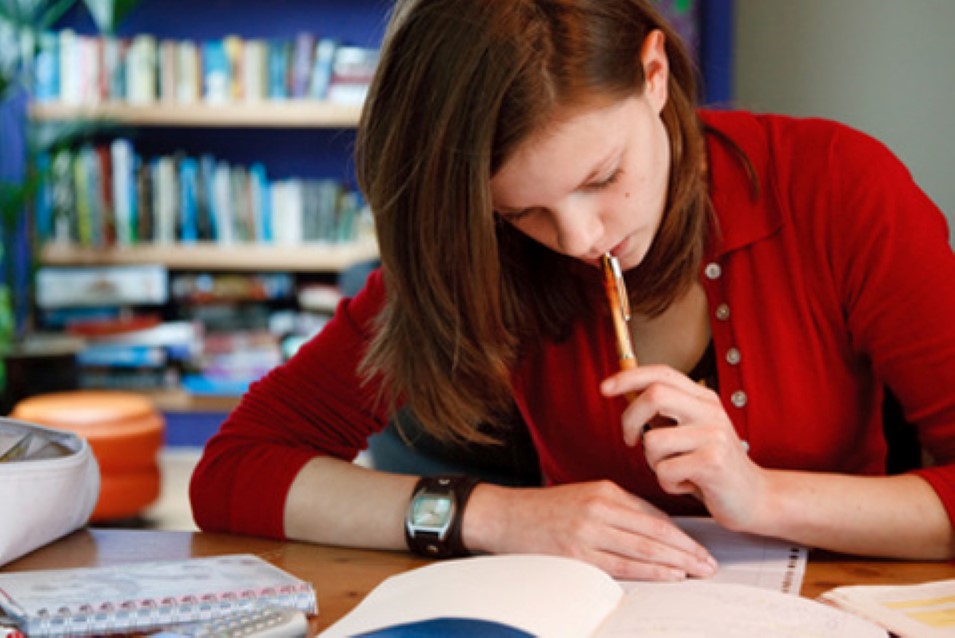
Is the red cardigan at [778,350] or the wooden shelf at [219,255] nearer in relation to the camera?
the red cardigan at [778,350]

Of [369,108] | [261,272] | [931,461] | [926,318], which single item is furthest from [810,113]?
[261,272]

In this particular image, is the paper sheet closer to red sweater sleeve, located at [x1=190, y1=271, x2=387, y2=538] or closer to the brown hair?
the brown hair

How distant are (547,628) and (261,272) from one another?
3.66m

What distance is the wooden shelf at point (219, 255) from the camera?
164 inches

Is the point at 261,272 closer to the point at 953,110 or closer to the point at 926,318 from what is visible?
the point at 953,110

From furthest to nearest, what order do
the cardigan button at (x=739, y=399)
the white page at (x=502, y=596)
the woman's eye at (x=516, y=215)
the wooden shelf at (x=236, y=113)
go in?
the wooden shelf at (x=236, y=113), the cardigan button at (x=739, y=399), the woman's eye at (x=516, y=215), the white page at (x=502, y=596)

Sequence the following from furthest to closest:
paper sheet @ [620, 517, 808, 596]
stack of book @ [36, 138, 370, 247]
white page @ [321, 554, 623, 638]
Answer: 1. stack of book @ [36, 138, 370, 247]
2. paper sheet @ [620, 517, 808, 596]
3. white page @ [321, 554, 623, 638]

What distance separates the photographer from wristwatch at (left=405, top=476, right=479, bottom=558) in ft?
3.63

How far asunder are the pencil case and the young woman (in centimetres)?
14

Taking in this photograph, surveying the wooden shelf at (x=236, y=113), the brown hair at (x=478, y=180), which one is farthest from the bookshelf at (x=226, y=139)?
the brown hair at (x=478, y=180)

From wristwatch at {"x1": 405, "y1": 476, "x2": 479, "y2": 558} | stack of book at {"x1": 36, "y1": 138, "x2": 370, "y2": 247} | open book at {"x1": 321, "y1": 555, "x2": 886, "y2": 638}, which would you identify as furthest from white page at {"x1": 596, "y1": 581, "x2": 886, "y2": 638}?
stack of book at {"x1": 36, "y1": 138, "x2": 370, "y2": 247}

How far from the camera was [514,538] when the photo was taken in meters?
1.08

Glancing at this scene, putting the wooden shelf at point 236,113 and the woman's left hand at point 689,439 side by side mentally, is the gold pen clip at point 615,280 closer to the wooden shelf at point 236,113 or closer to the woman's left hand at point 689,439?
the woman's left hand at point 689,439

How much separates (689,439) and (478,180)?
29cm
